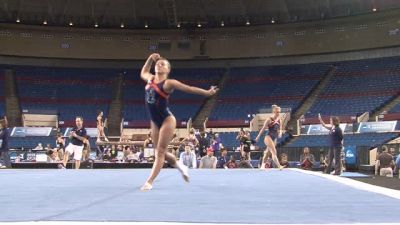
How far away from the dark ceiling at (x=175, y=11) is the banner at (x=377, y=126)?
1007cm

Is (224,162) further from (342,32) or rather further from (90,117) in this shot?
(342,32)

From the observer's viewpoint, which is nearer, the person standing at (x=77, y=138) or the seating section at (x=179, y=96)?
the person standing at (x=77, y=138)

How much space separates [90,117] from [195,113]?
26.1 feet

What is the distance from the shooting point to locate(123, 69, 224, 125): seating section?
35.9 metres

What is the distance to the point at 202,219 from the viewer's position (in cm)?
381

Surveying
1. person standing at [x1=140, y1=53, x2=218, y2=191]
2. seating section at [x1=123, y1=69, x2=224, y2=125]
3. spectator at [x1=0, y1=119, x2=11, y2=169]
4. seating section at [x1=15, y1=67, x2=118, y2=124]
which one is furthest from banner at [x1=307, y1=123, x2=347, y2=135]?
person standing at [x1=140, y1=53, x2=218, y2=191]

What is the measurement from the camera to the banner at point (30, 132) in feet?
102

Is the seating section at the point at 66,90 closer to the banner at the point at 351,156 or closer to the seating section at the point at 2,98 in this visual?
the seating section at the point at 2,98

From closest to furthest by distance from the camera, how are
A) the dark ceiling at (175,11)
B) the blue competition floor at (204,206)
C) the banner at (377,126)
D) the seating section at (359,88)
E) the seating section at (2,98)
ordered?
the blue competition floor at (204,206) → the banner at (377,126) → the seating section at (359,88) → the seating section at (2,98) → the dark ceiling at (175,11)

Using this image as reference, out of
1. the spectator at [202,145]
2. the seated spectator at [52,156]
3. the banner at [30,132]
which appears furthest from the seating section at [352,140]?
the banner at [30,132]

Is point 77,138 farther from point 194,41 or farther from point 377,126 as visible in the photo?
point 194,41

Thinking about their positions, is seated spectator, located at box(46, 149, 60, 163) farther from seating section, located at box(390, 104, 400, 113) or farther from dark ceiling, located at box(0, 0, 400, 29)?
seating section, located at box(390, 104, 400, 113)

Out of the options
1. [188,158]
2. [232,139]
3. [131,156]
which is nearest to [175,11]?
[232,139]

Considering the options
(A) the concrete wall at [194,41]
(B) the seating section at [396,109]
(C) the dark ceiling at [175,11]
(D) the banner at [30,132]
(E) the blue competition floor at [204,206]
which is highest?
(C) the dark ceiling at [175,11]
